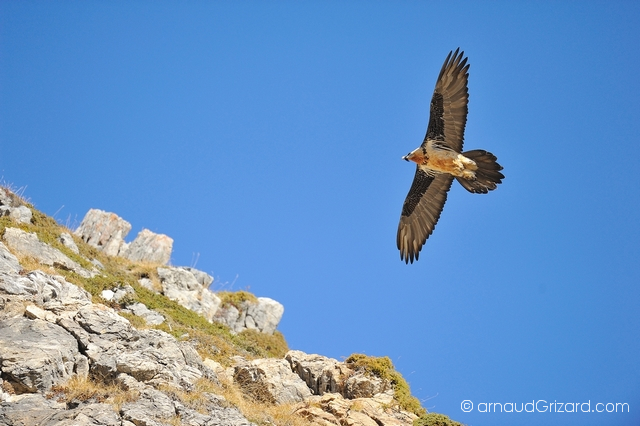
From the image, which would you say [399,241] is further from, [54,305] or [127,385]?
[54,305]

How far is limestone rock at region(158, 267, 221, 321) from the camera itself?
24.6 meters

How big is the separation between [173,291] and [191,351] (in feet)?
32.6

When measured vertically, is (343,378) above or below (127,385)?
above

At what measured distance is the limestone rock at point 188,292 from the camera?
24.6 m

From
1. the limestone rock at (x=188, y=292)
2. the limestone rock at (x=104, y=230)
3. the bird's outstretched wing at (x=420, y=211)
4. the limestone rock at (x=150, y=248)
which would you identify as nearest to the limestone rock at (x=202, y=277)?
the limestone rock at (x=188, y=292)

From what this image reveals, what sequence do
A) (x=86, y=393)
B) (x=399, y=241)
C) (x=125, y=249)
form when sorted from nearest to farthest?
1. (x=86, y=393)
2. (x=399, y=241)
3. (x=125, y=249)

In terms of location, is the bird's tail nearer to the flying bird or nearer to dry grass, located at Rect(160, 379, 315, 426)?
the flying bird

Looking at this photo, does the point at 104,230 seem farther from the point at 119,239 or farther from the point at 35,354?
the point at 35,354

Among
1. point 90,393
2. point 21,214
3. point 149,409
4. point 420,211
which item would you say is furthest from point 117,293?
point 420,211

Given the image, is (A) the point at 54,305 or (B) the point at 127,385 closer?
(B) the point at 127,385

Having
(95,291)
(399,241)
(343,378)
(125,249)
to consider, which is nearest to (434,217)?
(399,241)

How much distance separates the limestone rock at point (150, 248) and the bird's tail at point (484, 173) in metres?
17.4

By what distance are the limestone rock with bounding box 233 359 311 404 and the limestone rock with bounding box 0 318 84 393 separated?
4.32 m

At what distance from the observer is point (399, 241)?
54.1ft
